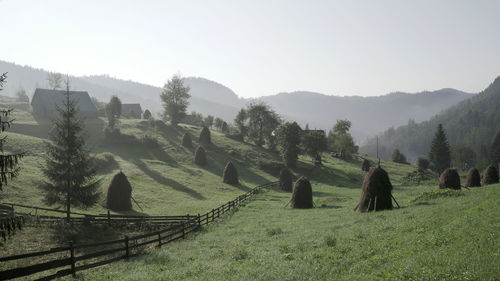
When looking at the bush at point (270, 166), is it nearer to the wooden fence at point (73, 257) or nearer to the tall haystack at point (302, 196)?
the tall haystack at point (302, 196)

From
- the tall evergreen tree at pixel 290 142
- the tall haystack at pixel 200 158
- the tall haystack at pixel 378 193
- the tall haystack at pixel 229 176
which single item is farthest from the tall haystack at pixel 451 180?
the tall haystack at pixel 200 158

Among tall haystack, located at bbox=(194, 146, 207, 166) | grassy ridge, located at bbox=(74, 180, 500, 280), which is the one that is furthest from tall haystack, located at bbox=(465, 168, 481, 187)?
tall haystack, located at bbox=(194, 146, 207, 166)

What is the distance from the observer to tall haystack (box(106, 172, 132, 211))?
32.6 meters

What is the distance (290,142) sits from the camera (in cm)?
6800

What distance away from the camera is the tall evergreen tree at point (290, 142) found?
68000mm

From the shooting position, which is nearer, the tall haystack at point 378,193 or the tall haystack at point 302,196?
the tall haystack at point 378,193

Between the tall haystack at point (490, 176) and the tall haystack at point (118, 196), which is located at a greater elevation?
the tall haystack at point (490, 176)

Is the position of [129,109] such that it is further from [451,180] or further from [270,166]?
[451,180]

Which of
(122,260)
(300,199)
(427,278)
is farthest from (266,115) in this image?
(427,278)

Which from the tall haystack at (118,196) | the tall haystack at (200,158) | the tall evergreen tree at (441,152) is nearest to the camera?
the tall haystack at (118,196)

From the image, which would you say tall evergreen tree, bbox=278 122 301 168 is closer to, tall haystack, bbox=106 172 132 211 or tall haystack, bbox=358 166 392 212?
tall haystack, bbox=106 172 132 211

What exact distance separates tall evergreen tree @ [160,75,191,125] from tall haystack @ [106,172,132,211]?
57.3m

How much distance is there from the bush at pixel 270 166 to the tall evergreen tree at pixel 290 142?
2.31 meters

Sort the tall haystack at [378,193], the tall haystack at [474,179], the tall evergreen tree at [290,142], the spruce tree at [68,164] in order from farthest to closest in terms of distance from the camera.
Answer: the tall evergreen tree at [290,142]
the tall haystack at [474,179]
the spruce tree at [68,164]
the tall haystack at [378,193]
